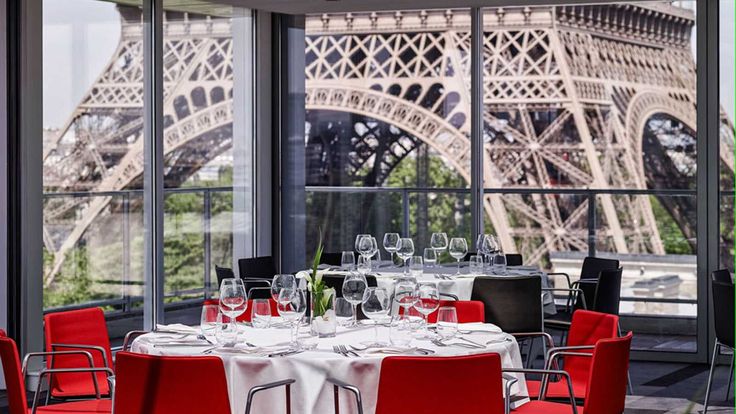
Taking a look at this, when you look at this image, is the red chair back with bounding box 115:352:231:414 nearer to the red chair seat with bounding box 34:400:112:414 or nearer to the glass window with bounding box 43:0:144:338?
the red chair seat with bounding box 34:400:112:414

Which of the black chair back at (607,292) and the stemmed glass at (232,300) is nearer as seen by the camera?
the stemmed glass at (232,300)

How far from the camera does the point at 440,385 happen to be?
10.6 feet

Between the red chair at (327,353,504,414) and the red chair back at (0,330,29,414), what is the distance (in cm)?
130

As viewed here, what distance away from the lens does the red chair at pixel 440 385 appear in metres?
3.23

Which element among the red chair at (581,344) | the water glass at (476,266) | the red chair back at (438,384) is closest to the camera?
the red chair back at (438,384)

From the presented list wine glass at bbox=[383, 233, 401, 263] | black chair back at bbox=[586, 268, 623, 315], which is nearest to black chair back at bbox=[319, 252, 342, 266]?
wine glass at bbox=[383, 233, 401, 263]

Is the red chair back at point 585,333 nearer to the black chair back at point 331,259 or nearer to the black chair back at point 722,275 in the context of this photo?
the black chair back at point 722,275

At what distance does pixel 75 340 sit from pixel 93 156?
2.66 meters

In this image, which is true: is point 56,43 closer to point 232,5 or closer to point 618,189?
point 232,5

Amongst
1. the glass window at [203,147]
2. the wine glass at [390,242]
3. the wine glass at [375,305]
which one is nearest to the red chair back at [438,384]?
the wine glass at [375,305]

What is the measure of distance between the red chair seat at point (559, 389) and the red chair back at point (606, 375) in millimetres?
535

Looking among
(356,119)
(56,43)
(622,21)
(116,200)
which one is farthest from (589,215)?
(56,43)

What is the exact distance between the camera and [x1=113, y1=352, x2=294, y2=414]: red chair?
328 centimetres

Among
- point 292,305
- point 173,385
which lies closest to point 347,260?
point 292,305
